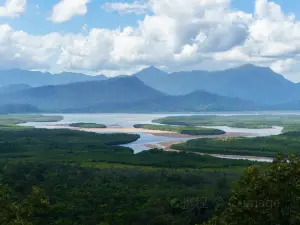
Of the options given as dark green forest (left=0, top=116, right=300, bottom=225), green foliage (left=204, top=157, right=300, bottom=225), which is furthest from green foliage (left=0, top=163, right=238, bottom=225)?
green foliage (left=204, top=157, right=300, bottom=225)

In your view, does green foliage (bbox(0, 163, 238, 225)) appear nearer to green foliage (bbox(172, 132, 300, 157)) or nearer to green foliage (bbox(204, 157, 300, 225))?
green foliage (bbox(204, 157, 300, 225))

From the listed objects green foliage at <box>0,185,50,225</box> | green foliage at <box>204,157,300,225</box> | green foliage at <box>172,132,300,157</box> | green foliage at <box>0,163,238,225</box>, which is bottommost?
green foliage at <box>0,163,238,225</box>

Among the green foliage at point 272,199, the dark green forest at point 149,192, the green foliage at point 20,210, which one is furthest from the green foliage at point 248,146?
the green foliage at point 272,199

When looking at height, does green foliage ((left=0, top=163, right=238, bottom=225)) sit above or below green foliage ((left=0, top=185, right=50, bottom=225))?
below

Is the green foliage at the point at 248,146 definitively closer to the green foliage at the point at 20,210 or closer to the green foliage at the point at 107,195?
the green foliage at the point at 107,195

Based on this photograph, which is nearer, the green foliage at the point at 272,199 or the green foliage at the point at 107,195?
the green foliage at the point at 272,199

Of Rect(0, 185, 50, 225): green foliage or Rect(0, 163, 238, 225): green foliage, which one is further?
Rect(0, 163, 238, 225): green foliage
